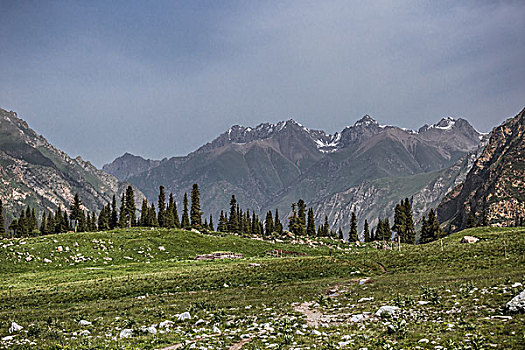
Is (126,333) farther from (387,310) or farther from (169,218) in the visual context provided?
(169,218)

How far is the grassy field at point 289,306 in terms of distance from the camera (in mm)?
16234

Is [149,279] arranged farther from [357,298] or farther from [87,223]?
[87,223]

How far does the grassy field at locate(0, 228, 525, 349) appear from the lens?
1623 cm

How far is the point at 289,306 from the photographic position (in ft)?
83.3

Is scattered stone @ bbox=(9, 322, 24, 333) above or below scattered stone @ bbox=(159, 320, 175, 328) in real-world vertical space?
above

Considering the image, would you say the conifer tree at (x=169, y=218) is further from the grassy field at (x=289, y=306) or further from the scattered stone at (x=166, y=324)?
the scattered stone at (x=166, y=324)

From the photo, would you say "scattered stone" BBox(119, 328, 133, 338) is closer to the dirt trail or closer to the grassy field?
the grassy field

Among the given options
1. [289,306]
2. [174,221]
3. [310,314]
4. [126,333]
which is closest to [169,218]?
[174,221]

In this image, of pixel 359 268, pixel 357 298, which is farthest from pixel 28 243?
pixel 357 298

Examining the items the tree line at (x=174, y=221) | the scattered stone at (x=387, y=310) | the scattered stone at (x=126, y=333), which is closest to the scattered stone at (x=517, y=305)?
Answer: the scattered stone at (x=387, y=310)

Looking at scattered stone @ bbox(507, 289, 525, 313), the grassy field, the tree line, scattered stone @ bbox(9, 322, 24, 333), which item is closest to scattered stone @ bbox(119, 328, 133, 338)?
the grassy field

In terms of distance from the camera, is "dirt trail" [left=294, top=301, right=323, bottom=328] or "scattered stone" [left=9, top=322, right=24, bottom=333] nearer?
"scattered stone" [left=9, top=322, right=24, bottom=333]

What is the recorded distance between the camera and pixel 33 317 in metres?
24.1

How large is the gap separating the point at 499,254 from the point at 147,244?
62.3m
